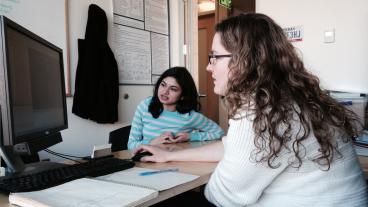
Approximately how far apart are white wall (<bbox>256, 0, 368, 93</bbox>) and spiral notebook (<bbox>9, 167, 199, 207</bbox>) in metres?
1.76

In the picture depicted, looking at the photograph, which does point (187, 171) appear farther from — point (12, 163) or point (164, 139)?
point (164, 139)

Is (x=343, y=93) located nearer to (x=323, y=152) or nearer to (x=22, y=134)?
(x=323, y=152)

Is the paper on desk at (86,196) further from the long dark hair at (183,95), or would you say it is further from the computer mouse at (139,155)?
the long dark hair at (183,95)

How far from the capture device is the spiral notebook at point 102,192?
26.2 inches

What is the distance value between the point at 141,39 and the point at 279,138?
2.44 m

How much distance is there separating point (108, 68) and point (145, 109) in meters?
0.82

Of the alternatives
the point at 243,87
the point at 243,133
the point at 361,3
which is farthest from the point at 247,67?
the point at 361,3

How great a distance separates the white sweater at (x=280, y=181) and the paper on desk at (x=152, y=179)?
127 mm

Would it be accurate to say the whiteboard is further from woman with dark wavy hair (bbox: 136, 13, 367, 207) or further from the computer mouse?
woman with dark wavy hair (bbox: 136, 13, 367, 207)

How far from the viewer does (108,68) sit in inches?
102

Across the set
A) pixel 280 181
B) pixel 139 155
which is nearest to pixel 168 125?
pixel 139 155

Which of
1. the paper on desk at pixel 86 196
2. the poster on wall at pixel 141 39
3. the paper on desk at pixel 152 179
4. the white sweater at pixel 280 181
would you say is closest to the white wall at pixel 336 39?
the poster on wall at pixel 141 39

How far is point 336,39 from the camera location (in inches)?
88.7

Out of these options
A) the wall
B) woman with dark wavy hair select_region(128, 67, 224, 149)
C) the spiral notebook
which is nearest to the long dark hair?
woman with dark wavy hair select_region(128, 67, 224, 149)
